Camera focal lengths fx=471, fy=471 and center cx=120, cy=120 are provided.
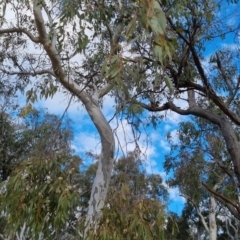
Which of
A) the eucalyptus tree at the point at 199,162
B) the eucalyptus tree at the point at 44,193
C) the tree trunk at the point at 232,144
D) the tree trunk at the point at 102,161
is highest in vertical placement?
the eucalyptus tree at the point at 199,162

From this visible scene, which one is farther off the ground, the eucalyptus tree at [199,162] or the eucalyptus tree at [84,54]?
the eucalyptus tree at [199,162]

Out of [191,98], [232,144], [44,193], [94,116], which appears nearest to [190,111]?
[191,98]

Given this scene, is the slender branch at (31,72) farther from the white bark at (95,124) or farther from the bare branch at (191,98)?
the bare branch at (191,98)

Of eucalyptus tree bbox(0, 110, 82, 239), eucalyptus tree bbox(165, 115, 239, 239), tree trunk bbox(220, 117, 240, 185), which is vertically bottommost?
eucalyptus tree bbox(0, 110, 82, 239)

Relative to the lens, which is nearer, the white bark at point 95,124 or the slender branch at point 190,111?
the white bark at point 95,124

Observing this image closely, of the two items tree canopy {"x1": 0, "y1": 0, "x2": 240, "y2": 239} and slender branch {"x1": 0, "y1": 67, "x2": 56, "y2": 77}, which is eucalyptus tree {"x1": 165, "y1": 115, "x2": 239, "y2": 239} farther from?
slender branch {"x1": 0, "y1": 67, "x2": 56, "y2": 77}

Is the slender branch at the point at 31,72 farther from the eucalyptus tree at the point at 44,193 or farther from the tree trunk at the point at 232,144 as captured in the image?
the tree trunk at the point at 232,144

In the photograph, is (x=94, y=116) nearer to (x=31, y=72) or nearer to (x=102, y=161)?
(x=102, y=161)

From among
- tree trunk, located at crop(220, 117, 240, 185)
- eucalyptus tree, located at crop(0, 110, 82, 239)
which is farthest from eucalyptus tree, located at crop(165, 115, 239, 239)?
eucalyptus tree, located at crop(0, 110, 82, 239)

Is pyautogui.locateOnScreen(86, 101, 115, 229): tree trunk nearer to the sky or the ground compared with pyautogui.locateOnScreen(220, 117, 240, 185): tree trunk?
nearer to the ground

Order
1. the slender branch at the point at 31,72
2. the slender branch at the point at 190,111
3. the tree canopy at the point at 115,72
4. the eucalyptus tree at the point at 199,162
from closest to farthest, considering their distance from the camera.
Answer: the tree canopy at the point at 115,72
the slender branch at the point at 31,72
the slender branch at the point at 190,111
the eucalyptus tree at the point at 199,162

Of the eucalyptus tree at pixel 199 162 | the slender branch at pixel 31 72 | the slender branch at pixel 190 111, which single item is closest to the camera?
the slender branch at pixel 31 72

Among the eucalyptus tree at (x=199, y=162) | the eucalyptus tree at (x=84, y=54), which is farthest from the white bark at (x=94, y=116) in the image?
the eucalyptus tree at (x=199, y=162)

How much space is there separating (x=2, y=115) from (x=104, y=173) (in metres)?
5.21
